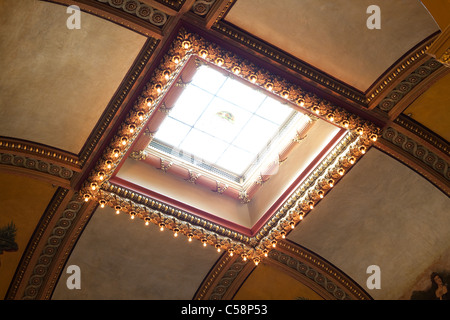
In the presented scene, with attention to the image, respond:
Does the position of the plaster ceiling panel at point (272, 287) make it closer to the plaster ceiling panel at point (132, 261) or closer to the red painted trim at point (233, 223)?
the plaster ceiling panel at point (132, 261)

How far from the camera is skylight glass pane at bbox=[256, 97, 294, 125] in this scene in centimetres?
887

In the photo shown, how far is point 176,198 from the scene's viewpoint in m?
9.00

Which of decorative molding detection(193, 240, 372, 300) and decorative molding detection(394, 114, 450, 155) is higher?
decorative molding detection(394, 114, 450, 155)

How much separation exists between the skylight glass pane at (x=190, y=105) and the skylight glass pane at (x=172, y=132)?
0.11m

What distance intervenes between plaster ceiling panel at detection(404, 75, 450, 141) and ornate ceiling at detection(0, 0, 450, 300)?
0.06 ft

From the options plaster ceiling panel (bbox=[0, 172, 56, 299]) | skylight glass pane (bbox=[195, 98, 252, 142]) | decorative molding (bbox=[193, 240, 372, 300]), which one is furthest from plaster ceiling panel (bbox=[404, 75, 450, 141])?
plaster ceiling panel (bbox=[0, 172, 56, 299])

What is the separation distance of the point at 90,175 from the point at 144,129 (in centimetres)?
102

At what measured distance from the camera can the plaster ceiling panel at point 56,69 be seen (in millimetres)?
6762

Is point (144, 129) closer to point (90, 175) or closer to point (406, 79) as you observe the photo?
point (90, 175)

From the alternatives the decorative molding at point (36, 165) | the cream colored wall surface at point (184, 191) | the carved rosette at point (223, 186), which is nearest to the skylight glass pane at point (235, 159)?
the carved rosette at point (223, 186)

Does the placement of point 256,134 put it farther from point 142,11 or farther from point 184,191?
point 142,11

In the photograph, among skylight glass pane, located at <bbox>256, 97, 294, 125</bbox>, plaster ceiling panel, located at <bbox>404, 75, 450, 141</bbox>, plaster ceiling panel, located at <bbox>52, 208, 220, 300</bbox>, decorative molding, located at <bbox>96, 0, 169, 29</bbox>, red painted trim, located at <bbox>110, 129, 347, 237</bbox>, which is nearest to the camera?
decorative molding, located at <bbox>96, 0, 169, 29</bbox>

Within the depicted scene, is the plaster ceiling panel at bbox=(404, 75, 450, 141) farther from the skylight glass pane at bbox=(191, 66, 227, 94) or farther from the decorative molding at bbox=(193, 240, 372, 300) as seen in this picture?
the decorative molding at bbox=(193, 240, 372, 300)

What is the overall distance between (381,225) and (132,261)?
159 inches
